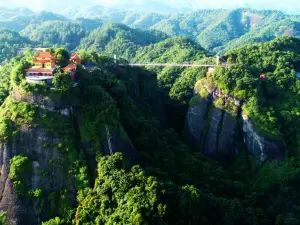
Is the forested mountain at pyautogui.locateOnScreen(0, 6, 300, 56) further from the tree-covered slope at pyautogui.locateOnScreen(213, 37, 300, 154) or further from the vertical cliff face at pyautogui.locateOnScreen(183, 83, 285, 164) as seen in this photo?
the vertical cliff face at pyautogui.locateOnScreen(183, 83, 285, 164)

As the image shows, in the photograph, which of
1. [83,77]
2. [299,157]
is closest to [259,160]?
[299,157]

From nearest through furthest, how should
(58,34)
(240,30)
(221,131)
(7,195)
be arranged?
(7,195) < (221,131) < (58,34) < (240,30)

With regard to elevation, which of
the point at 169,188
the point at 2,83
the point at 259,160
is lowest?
the point at 259,160

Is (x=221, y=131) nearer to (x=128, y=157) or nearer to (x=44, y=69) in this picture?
(x=128, y=157)

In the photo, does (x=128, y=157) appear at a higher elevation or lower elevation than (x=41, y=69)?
lower

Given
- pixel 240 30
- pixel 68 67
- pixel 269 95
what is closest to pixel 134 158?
pixel 68 67

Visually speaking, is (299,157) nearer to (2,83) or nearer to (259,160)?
(259,160)

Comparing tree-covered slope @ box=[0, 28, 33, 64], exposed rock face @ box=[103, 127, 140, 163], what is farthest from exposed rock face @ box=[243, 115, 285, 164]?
Answer: tree-covered slope @ box=[0, 28, 33, 64]
